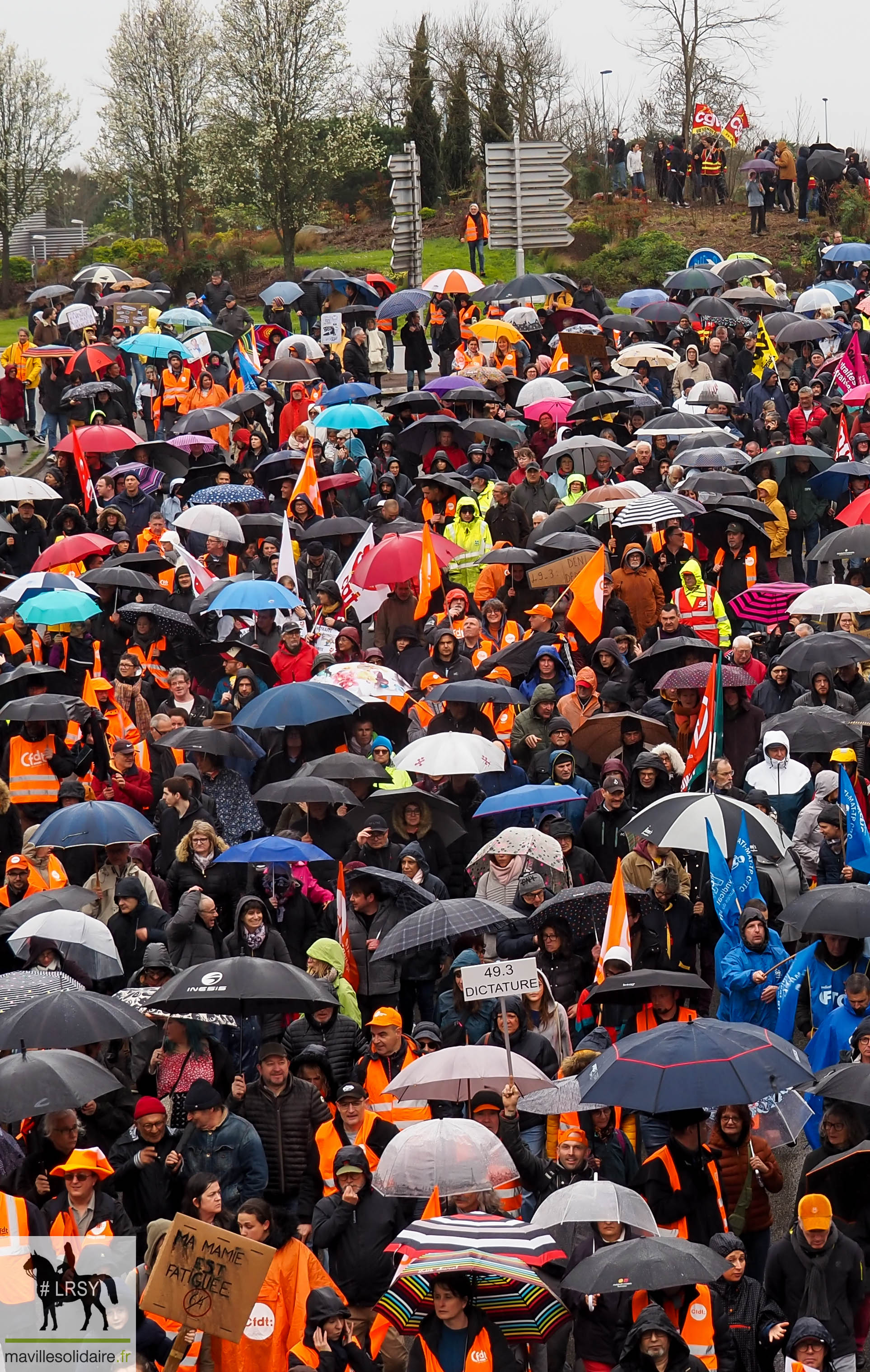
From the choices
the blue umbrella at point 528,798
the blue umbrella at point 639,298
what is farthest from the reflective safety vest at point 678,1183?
the blue umbrella at point 639,298

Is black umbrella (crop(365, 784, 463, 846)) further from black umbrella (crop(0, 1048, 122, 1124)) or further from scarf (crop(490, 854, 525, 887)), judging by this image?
black umbrella (crop(0, 1048, 122, 1124))

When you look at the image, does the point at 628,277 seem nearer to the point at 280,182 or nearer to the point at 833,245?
the point at 833,245

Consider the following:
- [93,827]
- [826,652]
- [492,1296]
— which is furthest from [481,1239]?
[826,652]

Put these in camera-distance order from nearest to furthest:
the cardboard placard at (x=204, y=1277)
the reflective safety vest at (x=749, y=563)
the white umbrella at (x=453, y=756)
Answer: the cardboard placard at (x=204, y=1277)
the white umbrella at (x=453, y=756)
the reflective safety vest at (x=749, y=563)

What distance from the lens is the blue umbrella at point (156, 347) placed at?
2667cm

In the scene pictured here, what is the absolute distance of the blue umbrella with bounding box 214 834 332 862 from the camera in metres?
12.4

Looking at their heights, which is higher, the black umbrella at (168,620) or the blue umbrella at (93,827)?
the black umbrella at (168,620)

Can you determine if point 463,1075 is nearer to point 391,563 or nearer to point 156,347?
point 391,563

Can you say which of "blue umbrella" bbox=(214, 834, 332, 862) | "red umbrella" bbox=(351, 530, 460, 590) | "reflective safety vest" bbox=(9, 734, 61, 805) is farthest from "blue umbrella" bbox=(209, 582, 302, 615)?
"blue umbrella" bbox=(214, 834, 332, 862)

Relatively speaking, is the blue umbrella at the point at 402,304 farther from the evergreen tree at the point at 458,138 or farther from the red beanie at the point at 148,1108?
the evergreen tree at the point at 458,138

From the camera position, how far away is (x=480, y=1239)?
323 inches

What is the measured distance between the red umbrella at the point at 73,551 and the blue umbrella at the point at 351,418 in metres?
4.64

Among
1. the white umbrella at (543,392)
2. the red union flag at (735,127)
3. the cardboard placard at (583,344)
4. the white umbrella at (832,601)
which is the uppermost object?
the red union flag at (735,127)

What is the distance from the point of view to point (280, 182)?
4772cm
